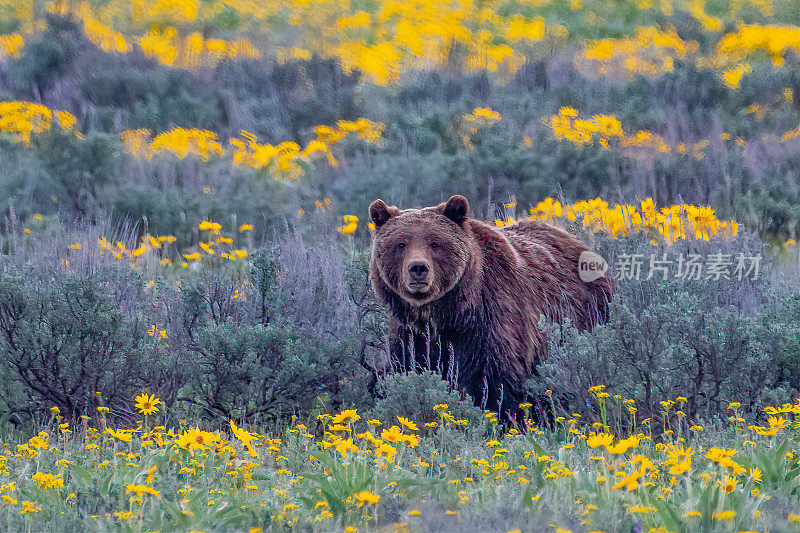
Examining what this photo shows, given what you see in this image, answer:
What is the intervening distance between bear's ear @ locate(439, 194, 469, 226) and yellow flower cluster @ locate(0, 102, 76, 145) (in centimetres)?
859

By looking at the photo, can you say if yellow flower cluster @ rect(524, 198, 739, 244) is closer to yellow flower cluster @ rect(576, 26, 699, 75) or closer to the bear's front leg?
the bear's front leg

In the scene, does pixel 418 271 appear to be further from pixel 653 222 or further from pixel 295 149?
pixel 295 149

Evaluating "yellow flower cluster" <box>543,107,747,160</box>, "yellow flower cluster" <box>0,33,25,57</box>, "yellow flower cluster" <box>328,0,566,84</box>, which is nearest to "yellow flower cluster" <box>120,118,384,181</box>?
"yellow flower cluster" <box>328,0,566,84</box>

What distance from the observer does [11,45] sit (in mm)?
16516

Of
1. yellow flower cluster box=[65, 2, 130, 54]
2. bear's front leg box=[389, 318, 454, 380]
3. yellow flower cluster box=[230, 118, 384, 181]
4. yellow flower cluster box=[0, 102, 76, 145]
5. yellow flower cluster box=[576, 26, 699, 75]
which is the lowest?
bear's front leg box=[389, 318, 454, 380]

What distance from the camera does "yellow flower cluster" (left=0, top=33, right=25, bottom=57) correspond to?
16344 mm

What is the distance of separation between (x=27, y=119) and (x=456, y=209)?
9.50 m

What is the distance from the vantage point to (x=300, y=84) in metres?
16.8

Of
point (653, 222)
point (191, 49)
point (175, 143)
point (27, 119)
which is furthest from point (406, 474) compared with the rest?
point (191, 49)

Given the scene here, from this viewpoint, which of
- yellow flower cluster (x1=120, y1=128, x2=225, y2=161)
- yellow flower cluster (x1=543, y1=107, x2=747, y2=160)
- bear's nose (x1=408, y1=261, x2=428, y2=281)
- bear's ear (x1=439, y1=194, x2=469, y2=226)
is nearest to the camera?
bear's nose (x1=408, y1=261, x2=428, y2=281)

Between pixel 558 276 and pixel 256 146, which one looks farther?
pixel 256 146

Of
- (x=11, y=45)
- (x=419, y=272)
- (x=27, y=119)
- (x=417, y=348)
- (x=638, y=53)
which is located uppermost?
(x=11, y=45)

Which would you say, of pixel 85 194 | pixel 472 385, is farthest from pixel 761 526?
pixel 85 194

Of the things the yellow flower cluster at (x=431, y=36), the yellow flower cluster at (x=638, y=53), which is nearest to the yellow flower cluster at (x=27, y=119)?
the yellow flower cluster at (x=431, y=36)
